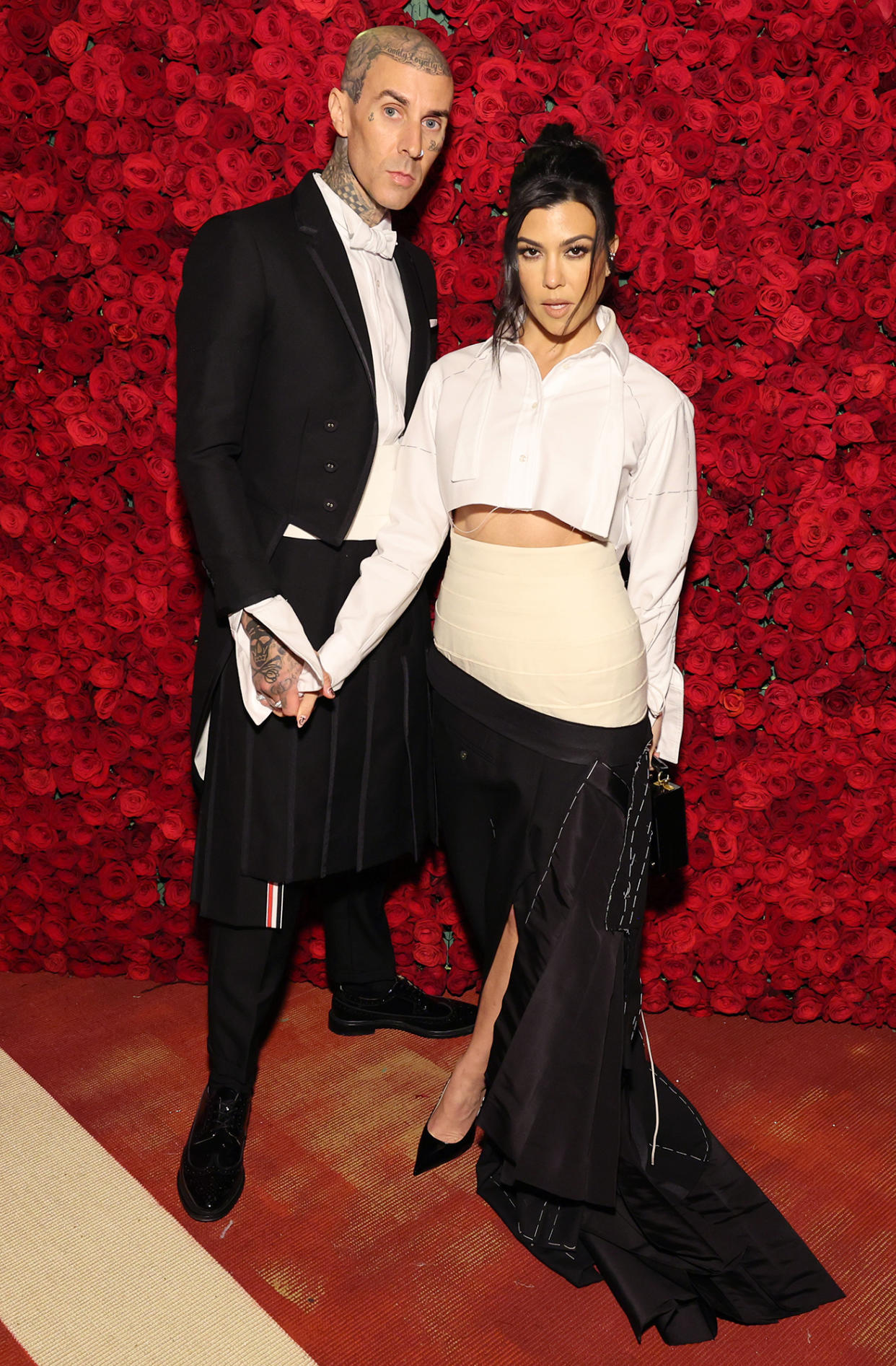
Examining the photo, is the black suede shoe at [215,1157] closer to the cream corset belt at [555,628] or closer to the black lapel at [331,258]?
the cream corset belt at [555,628]

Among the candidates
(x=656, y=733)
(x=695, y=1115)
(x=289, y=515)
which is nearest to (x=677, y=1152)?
(x=695, y=1115)

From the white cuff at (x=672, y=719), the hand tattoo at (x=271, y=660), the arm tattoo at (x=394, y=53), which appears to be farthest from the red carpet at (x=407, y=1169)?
the arm tattoo at (x=394, y=53)

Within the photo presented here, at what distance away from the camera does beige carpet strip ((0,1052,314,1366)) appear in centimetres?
188

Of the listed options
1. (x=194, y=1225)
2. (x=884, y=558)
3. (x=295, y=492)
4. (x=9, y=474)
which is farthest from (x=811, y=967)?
(x=9, y=474)

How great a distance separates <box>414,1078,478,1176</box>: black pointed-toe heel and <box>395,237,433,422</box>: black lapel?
1402mm

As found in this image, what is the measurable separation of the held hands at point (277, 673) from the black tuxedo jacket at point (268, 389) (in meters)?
0.07

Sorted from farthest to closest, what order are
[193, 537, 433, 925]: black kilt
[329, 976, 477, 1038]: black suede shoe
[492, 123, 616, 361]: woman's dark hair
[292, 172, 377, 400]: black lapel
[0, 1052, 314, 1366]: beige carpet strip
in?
[329, 976, 477, 1038]: black suede shoe
[193, 537, 433, 925]: black kilt
[292, 172, 377, 400]: black lapel
[0, 1052, 314, 1366]: beige carpet strip
[492, 123, 616, 361]: woman's dark hair

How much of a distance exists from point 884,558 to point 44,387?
1984mm

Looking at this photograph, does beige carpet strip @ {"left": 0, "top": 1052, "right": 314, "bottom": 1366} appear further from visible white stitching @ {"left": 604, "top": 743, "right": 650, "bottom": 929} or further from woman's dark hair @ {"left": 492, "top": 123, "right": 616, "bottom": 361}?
woman's dark hair @ {"left": 492, "top": 123, "right": 616, "bottom": 361}

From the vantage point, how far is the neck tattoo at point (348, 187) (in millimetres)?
2027

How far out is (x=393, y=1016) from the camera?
9.00ft

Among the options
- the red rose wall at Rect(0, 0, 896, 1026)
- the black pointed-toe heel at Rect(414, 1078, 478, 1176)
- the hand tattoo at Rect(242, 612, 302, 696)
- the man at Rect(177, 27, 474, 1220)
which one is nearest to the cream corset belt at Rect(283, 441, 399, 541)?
the man at Rect(177, 27, 474, 1220)

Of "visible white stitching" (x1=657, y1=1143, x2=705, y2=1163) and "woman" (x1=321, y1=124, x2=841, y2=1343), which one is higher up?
"woman" (x1=321, y1=124, x2=841, y2=1343)

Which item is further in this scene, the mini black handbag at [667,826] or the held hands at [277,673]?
the mini black handbag at [667,826]
